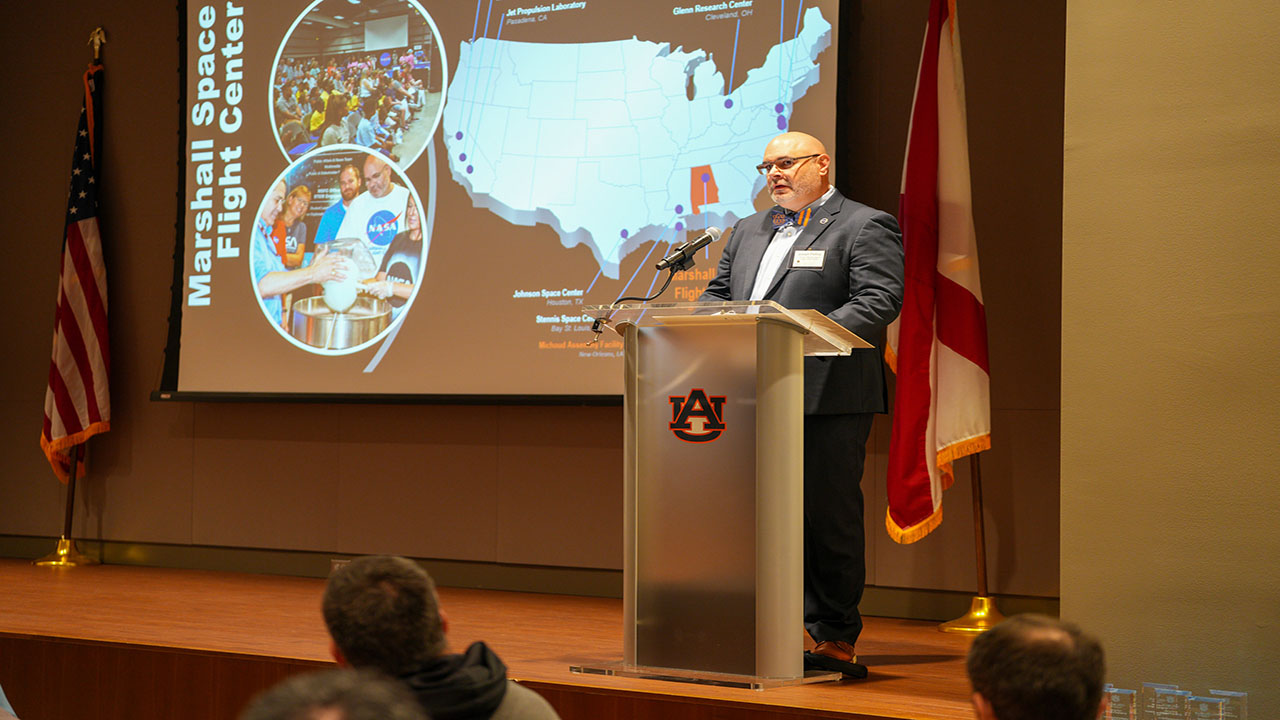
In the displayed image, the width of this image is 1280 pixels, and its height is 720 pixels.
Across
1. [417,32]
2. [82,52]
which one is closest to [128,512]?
[82,52]

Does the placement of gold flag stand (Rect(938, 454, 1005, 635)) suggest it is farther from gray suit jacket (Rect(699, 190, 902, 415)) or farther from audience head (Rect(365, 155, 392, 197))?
audience head (Rect(365, 155, 392, 197))

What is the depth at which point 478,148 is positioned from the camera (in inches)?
205

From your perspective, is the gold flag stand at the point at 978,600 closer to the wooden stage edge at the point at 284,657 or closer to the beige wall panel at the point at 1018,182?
the wooden stage edge at the point at 284,657

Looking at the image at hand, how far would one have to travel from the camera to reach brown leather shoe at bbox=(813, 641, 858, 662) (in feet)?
10.5

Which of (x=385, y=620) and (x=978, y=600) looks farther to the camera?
(x=978, y=600)

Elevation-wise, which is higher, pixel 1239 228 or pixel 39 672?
pixel 1239 228

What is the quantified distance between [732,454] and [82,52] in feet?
16.3

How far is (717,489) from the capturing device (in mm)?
2863

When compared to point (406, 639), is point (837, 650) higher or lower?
lower

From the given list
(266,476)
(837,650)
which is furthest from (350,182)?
(837,650)

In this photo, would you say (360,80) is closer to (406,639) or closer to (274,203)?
(274,203)

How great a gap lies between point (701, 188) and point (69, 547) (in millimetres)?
3634

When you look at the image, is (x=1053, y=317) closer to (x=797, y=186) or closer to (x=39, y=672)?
(x=797, y=186)

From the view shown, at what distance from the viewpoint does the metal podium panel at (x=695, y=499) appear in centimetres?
284
